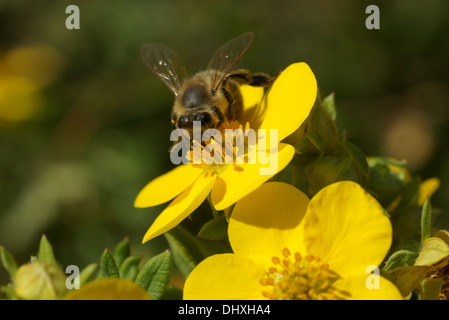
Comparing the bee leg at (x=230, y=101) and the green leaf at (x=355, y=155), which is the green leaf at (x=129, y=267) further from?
the green leaf at (x=355, y=155)

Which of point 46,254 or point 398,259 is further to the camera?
point 46,254

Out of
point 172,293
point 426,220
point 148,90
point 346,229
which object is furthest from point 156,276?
point 148,90

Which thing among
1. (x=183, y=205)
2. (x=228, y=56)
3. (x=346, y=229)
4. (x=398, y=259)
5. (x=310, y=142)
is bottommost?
(x=398, y=259)

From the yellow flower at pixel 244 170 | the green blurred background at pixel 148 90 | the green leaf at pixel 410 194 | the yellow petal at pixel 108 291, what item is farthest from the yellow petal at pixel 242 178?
the green blurred background at pixel 148 90

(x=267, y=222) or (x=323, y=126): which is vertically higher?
(x=323, y=126)

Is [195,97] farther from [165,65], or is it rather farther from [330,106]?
[330,106]

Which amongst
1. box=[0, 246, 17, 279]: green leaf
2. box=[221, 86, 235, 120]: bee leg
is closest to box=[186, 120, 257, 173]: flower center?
box=[221, 86, 235, 120]: bee leg
